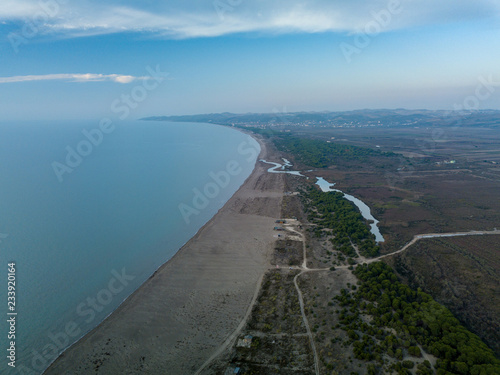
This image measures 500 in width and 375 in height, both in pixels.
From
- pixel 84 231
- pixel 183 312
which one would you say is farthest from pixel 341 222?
pixel 84 231

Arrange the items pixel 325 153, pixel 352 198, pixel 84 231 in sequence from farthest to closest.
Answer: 1. pixel 325 153
2. pixel 352 198
3. pixel 84 231

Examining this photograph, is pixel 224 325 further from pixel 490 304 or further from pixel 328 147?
pixel 328 147

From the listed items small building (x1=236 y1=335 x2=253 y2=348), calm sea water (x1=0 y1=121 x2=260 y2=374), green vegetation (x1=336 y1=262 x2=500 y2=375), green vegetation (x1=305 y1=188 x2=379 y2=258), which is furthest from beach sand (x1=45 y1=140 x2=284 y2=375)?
green vegetation (x1=336 y1=262 x2=500 y2=375)

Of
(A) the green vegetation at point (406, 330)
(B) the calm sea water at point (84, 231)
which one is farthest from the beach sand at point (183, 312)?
(A) the green vegetation at point (406, 330)

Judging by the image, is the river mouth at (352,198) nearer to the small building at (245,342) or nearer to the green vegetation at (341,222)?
the green vegetation at (341,222)

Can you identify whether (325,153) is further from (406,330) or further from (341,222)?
(406,330)

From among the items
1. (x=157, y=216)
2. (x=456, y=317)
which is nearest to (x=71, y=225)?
(x=157, y=216)

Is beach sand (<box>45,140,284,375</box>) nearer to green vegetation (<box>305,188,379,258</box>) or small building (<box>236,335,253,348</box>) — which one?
small building (<box>236,335,253,348</box>)
